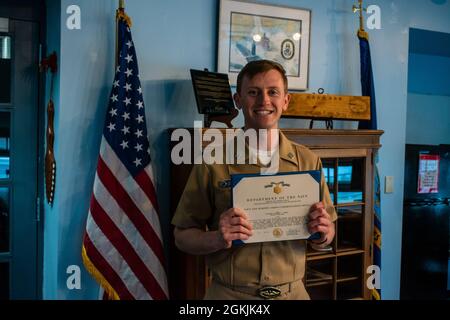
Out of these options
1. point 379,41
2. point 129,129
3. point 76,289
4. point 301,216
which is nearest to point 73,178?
point 129,129

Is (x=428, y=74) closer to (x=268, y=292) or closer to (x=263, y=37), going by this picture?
(x=263, y=37)

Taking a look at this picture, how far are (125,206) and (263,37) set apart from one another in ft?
4.11

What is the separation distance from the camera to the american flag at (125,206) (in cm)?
214

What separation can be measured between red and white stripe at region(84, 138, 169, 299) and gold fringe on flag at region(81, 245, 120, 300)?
0.04ft

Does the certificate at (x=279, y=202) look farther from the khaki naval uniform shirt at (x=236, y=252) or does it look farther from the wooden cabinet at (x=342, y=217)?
the wooden cabinet at (x=342, y=217)

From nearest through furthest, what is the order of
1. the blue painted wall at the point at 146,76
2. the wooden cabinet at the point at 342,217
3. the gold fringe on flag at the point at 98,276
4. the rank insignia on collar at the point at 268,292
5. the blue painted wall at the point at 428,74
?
the rank insignia on collar at the point at 268,292 → the gold fringe on flag at the point at 98,276 → the blue painted wall at the point at 146,76 → the wooden cabinet at the point at 342,217 → the blue painted wall at the point at 428,74

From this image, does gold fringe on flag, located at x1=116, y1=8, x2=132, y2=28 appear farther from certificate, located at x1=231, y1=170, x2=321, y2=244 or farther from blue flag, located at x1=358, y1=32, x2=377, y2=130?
blue flag, located at x1=358, y1=32, x2=377, y2=130

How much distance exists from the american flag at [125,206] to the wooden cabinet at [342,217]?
154 millimetres

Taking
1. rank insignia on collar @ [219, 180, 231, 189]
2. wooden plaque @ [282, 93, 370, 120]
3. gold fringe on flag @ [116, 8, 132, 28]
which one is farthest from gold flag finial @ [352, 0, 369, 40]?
rank insignia on collar @ [219, 180, 231, 189]

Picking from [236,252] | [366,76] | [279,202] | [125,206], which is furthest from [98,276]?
[366,76]

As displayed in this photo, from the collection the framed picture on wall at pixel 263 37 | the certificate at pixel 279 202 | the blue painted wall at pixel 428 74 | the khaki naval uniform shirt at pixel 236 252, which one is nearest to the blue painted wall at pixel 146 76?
the framed picture on wall at pixel 263 37

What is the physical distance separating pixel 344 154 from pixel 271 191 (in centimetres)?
112

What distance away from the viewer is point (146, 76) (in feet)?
7.77

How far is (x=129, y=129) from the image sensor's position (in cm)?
221
